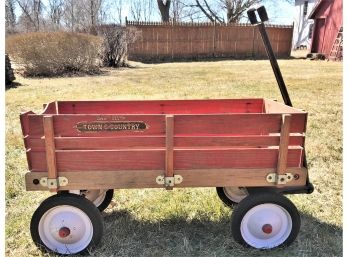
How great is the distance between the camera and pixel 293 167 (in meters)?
2.47

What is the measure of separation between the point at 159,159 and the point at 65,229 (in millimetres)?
782

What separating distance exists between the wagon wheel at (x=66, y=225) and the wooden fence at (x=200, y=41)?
16437mm

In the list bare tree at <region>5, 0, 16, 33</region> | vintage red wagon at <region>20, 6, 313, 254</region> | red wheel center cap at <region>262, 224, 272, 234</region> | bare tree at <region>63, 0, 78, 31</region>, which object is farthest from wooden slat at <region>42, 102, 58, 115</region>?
bare tree at <region>63, 0, 78, 31</region>

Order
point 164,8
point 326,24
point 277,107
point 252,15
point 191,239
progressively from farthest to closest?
point 164,8 → point 326,24 → point 277,107 → point 191,239 → point 252,15

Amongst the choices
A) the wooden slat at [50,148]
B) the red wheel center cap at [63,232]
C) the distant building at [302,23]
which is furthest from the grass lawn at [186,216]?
the distant building at [302,23]

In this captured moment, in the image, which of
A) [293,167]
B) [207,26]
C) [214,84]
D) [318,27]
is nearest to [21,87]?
[214,84]

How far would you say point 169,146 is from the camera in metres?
2.37

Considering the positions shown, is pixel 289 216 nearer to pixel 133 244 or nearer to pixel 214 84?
pixel 133 244

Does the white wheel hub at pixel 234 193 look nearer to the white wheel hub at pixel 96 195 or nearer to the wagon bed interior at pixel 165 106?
the wagon bed interior at pixel 165 106

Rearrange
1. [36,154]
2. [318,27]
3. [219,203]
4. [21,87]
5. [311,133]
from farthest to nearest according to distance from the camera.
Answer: [318,27] < [21,87] < [311,133] < [219,203] < [36,154]

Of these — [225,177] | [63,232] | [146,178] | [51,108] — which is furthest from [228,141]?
[51,108]

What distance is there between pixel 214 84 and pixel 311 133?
17.6ft

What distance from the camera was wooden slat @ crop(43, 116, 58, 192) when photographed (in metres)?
2.29

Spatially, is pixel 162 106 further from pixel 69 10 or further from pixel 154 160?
pixel 69 10
